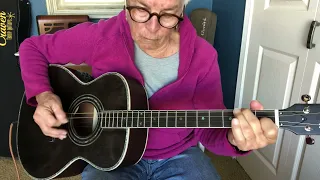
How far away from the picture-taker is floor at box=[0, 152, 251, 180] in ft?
6.01

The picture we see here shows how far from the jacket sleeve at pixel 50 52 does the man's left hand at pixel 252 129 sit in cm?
58

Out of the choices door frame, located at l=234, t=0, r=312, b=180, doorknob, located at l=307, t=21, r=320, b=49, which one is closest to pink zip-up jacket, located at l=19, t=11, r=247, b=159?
doorknob, located at l=307, t=21, r=320, b=49

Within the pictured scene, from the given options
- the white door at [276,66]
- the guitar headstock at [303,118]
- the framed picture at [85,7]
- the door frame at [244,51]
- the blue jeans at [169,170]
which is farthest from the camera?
the framed picture at [85,7]

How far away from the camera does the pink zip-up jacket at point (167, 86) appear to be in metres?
1.01

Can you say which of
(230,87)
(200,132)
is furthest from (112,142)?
(230,87)

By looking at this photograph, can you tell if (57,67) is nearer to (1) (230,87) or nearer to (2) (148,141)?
(2) (148,141)

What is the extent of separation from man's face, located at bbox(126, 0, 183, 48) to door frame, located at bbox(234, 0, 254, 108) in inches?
34.8

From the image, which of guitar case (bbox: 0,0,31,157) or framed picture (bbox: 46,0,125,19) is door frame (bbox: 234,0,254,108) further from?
guitar case (bbox: 0,0,31,157)

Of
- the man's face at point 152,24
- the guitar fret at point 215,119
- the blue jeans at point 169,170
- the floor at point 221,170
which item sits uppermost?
the man's face at point 152,24

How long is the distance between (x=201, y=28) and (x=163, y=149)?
1.09 m

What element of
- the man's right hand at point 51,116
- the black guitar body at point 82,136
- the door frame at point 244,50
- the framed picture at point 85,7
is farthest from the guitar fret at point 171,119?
the framed picture at point 85,7

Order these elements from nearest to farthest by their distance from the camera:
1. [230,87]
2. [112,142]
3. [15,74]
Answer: [112,142]
[15,74]
[230,87]

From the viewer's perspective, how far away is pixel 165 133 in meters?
1.02

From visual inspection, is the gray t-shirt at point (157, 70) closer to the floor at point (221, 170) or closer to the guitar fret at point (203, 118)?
the guitar fret at point (203, 118)
